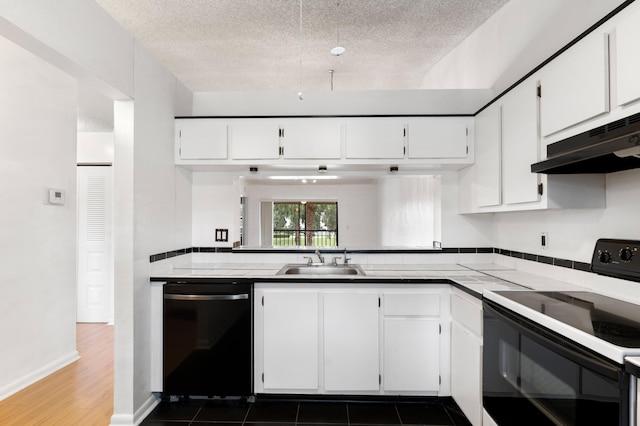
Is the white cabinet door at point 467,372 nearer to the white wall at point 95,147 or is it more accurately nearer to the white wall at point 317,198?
the white wall at point 317,198

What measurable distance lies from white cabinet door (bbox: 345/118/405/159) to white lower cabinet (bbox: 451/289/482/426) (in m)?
1.15

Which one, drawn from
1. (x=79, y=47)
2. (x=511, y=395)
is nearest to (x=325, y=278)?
(x=511, y=395)

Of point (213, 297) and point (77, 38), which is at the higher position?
point (77, 38)

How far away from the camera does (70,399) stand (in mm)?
2459

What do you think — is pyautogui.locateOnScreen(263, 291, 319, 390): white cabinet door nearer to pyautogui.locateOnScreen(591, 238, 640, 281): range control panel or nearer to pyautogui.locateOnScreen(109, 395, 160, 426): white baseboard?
pyautogui.locateOnScreen(109, 395, 160, 426): white baseboard

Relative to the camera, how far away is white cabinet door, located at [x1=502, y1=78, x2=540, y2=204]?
1.87 meters

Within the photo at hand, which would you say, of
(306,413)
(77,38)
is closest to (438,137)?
(306,413)

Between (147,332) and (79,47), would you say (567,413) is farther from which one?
(79,47)

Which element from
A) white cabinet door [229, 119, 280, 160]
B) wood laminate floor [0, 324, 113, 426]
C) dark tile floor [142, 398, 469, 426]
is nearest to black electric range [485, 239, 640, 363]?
dark tile floor [142, 398, 469, 426]

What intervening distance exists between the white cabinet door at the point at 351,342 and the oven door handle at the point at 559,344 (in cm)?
90

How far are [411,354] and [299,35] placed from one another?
2.58 metres

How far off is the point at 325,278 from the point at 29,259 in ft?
7.85

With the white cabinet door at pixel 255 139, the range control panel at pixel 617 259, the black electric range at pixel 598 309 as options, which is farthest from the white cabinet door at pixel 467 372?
the white cabinet door at pixel 255 139

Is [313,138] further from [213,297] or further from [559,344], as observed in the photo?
[559,344]
